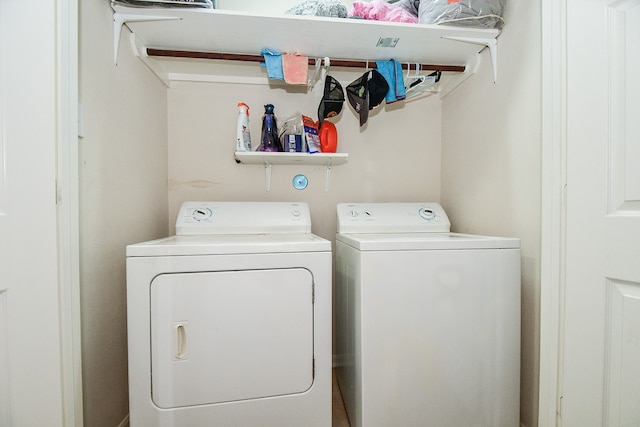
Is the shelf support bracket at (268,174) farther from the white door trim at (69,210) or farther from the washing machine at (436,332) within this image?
the white door trim at (69,210)

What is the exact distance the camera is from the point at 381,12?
1.37 meters

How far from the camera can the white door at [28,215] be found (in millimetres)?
842

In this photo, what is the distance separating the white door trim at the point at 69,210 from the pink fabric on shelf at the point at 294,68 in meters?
0.87

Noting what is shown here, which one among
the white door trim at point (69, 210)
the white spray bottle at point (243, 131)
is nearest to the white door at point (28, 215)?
the white door trim at point (69, 210)

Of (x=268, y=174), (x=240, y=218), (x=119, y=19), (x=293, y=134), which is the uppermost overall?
(x=119, y=19)

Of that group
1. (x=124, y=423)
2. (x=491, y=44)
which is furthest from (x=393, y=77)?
(x=124, y=423)

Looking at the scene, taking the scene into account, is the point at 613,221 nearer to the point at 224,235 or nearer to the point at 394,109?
the point at 394,109

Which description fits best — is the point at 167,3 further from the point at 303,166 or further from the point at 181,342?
Answer: the point at 181,342

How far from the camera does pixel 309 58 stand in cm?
158

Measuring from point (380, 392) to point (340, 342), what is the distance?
517 millimetres

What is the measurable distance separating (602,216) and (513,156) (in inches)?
20.3

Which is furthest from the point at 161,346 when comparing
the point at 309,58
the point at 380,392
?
the point at 309,58

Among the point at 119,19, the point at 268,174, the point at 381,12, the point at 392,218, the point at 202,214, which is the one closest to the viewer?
the point at 119,19

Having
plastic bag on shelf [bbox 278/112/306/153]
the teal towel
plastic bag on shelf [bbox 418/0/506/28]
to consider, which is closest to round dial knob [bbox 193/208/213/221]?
plastic bag on shelf [bbox 278/112/306/153]
